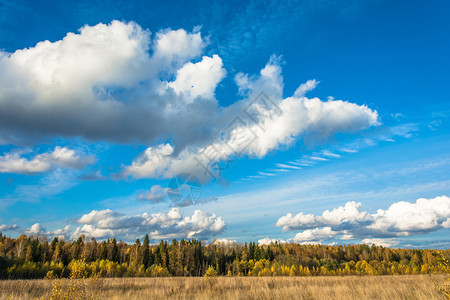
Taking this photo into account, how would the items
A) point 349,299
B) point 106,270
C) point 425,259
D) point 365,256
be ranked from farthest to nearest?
point 365,256 → point 425,259 → point 106,270 → point 349,299

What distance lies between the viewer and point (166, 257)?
84.6m

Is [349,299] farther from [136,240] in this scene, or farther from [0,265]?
[136,240]

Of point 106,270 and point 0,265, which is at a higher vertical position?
point 0,265

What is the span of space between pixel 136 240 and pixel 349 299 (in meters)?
100.0

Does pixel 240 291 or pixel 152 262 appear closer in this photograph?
pixel 240 291

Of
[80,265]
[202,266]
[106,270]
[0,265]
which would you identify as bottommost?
[202,266]

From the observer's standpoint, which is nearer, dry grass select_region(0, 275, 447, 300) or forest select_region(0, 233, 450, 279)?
dry grass select_region(0, 275, 447, 300)

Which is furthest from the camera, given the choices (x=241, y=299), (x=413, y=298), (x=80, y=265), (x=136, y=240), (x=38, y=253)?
(x=136, y=240)

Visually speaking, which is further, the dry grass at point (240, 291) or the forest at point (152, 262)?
the forest at point (152, 262)

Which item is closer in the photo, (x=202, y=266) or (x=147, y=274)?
(x=147, y=274)

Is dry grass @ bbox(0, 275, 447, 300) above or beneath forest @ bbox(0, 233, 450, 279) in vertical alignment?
above

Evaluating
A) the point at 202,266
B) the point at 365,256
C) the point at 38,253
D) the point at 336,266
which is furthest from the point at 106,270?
the point at 365,256

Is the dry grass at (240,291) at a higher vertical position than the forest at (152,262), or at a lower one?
higher

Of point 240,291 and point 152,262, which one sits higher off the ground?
point 240,291
